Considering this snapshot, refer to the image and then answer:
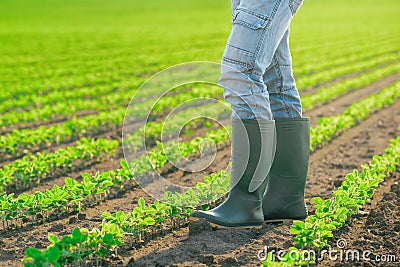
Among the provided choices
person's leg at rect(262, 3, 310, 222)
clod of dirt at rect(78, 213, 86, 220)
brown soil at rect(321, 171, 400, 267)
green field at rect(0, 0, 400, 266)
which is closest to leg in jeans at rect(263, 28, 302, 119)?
person's leg at rect(262, 3, 310, 222)

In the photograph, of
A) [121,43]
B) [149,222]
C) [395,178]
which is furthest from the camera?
[121,43]

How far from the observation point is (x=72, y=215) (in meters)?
4.80

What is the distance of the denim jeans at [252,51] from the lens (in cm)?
370

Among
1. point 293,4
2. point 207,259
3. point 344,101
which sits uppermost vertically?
point 293,4

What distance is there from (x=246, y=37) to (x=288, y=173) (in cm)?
105

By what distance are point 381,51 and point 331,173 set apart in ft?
52.4

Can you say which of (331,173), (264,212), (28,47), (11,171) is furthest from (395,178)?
(28,47)

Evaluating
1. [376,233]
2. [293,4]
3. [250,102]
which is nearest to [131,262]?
[250,102]

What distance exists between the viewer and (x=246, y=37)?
12.2ft

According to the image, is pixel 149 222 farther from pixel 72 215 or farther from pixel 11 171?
pixel 11 171

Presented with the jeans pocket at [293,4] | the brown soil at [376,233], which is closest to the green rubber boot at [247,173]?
the brown soil at [376,233]

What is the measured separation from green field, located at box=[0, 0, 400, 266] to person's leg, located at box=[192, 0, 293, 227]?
1.25 ft

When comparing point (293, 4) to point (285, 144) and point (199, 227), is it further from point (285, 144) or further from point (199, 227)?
point (199, 227)

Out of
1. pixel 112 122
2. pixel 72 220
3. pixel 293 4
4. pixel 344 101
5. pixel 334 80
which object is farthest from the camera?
pixel 334 80
